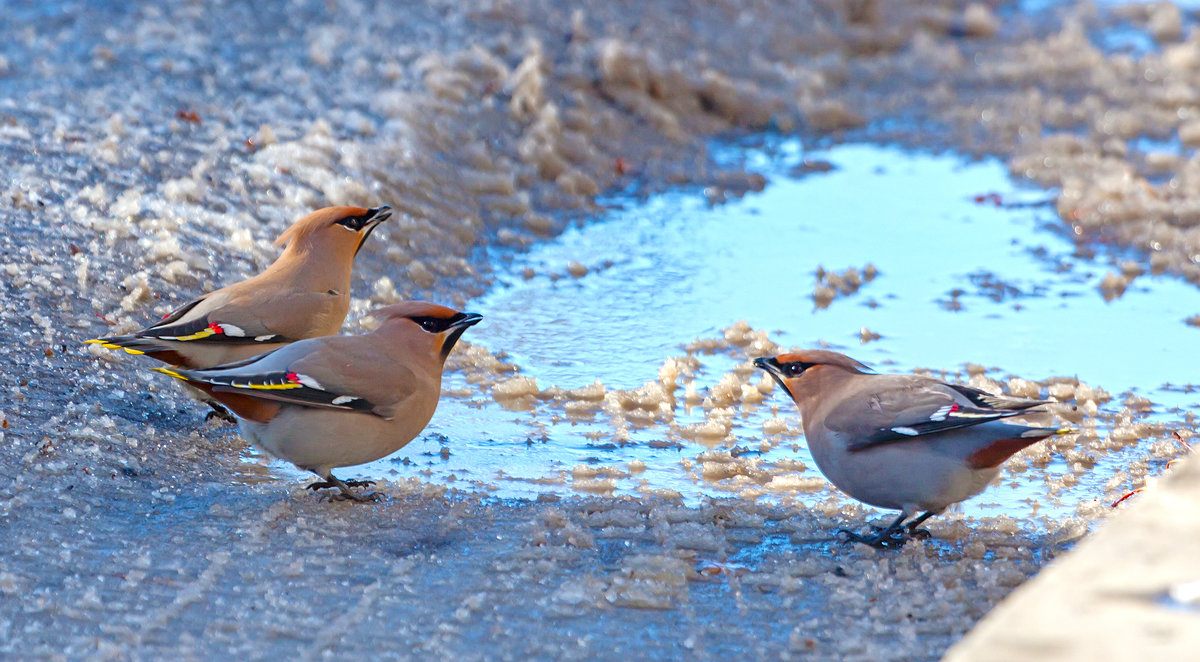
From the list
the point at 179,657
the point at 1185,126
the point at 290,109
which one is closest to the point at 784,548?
the point at 179,657

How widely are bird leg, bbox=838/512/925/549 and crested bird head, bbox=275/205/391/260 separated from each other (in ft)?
6.77

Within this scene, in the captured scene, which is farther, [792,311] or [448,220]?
[448,220]

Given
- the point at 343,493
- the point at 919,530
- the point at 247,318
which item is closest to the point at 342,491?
the point at 343,493

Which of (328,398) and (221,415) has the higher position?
(328,398)

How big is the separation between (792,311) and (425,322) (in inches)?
95.7

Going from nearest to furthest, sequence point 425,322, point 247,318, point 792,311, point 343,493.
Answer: point 343,493 < point 425,322 < point 247,318 < point 792,311

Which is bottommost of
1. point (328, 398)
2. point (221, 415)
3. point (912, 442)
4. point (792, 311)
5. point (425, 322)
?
point (221, 415)

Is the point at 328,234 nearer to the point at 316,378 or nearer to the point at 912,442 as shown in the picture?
the point at 316,378

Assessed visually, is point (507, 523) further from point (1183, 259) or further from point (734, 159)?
point (734, 159)

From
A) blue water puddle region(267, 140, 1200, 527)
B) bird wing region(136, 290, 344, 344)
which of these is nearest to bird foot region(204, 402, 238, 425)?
bird wing region(136, 290, 344, 344)

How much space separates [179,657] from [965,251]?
16.9ft

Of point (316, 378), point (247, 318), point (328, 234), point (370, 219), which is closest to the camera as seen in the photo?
point (316, 378)

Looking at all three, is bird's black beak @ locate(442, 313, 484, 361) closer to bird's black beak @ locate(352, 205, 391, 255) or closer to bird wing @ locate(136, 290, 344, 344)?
bird wing @ locate(136, 290, 344, 344)

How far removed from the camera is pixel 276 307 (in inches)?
184
